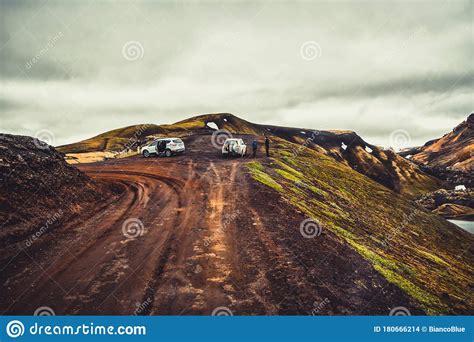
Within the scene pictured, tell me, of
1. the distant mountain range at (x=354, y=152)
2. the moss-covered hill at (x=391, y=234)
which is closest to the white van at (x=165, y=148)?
the moss-covered hill at (x=391, y=234)

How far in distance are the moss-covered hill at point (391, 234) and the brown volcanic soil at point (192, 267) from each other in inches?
80.3

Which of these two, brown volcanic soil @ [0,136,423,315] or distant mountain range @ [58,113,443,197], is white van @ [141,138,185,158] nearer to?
brown volcanic soil @ [0,136,423,315]

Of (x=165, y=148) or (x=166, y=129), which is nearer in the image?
(x=165, y=148)

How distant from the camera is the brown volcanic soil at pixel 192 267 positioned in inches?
308

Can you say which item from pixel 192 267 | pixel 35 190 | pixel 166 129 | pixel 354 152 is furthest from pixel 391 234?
pixel 354 152

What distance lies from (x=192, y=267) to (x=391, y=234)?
2118 cm

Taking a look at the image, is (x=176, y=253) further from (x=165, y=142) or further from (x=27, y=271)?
(x=165, y=142)

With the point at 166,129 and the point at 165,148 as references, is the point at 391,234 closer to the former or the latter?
the point at 165,148

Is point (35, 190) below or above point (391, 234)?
above

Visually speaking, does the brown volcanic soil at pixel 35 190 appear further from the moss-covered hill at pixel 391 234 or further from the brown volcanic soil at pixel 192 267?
the moss-covered hill at pixel 391 234

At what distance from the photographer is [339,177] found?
141 feet

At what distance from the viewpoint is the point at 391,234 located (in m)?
25.2

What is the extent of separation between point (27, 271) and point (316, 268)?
8837 millimetres

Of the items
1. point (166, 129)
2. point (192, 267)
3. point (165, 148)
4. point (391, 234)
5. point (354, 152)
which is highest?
point (166, 129)
